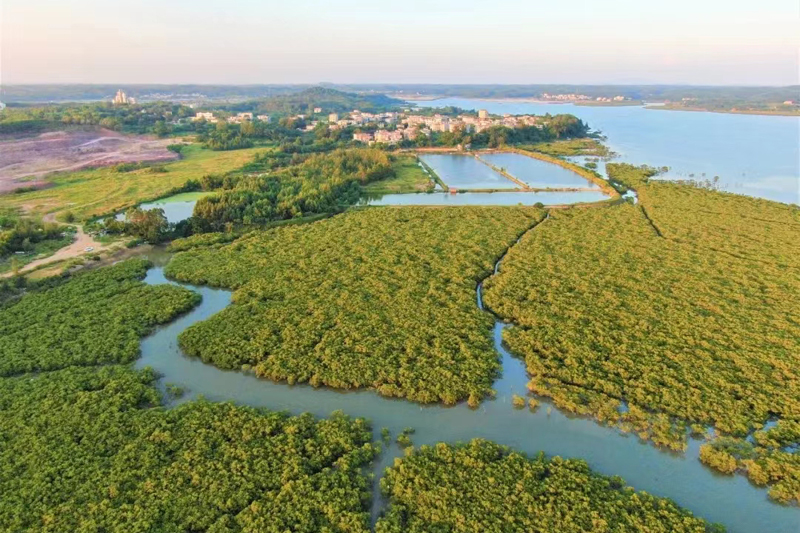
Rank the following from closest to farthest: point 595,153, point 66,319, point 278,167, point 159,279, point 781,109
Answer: point 66,319, point 159,279, point 278,167, point 595,153, point 781,109

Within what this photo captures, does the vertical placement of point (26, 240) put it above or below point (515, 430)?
above

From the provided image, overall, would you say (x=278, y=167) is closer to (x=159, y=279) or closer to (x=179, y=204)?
(x=179, y=204)

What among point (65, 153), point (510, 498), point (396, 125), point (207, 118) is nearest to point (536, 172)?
point (396, 125)

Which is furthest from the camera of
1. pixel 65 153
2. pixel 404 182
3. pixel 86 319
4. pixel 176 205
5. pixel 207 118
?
pixel 207 118

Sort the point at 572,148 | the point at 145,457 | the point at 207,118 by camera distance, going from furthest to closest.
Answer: the point at 207,118 → the point at 572,148 → the point at 145,457

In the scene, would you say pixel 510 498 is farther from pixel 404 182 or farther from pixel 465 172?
pixel 465 172

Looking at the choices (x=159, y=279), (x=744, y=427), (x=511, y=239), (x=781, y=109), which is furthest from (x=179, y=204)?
(x=781, y=109)

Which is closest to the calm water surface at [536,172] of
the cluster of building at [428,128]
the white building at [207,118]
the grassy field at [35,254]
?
the cluster of building at [428,128]

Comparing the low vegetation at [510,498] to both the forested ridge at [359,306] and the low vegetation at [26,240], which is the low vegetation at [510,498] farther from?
the low vegetation at [26,240]

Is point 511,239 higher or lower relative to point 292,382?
higher
